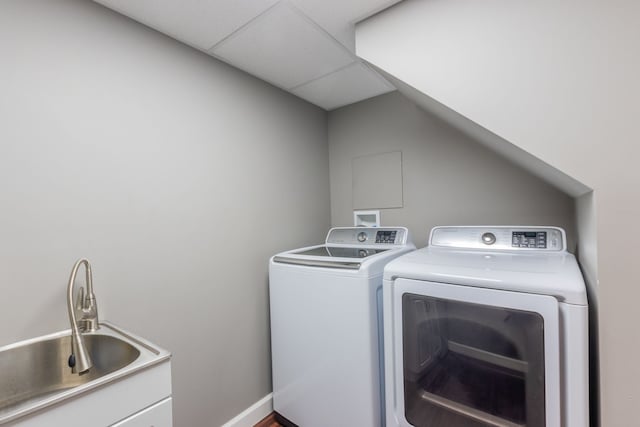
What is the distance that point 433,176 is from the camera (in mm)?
2102

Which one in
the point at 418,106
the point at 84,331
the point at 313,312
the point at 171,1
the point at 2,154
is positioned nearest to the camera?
the point at 2,154

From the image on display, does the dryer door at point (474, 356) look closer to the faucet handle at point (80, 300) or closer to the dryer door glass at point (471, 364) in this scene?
the dryer door glass at point (471, 364)

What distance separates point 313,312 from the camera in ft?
5.32

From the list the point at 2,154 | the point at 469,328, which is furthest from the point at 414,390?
the point at 2,154

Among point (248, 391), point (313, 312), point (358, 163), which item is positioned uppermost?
point (358, 163)

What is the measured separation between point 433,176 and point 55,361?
232cm

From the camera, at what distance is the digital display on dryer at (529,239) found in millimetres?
1522

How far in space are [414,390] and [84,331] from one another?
1.48 meters

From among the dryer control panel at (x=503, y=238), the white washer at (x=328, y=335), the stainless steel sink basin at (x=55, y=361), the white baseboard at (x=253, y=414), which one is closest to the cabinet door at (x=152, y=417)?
the stainless steel sink basin at (x=55, y=361)

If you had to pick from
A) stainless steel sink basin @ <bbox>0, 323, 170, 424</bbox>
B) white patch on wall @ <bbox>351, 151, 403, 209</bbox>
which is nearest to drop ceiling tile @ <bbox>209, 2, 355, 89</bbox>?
white patch on wall @ <bbox>351, 151, 403, 209</bbox>

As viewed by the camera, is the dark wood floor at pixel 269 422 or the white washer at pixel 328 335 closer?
the white washer at pixel 328 335

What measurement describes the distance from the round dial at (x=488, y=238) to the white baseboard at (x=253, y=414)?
70.4 inches

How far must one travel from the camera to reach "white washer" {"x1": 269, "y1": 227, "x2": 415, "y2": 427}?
4.68 feet

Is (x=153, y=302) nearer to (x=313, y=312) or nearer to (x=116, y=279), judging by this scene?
(x=116, y=279)
